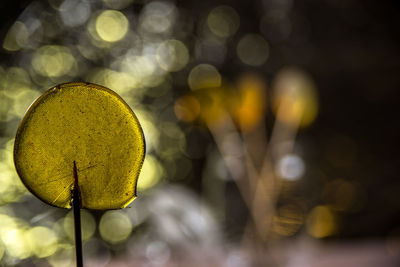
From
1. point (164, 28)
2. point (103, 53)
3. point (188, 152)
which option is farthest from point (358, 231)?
point (103, 53)

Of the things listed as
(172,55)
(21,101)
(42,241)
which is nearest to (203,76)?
(172,55)

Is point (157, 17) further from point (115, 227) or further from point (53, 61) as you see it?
point (115, 227)

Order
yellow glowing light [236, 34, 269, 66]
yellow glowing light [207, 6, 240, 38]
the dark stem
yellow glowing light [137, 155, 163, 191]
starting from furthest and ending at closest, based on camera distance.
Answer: yellow glowing light [236, 34, 269, 66]
yellow glowing light [207, 6, 240, 38]
yellow glowing light [137, 155, 163, 191]
the dark stem

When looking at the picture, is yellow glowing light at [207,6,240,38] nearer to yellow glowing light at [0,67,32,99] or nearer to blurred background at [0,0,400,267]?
blurred background at [0,0,400,267]

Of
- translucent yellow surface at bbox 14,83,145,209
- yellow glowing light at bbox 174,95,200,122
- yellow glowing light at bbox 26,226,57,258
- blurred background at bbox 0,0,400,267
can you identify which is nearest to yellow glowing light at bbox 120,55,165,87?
blurred background at bbox 0,0,400,267

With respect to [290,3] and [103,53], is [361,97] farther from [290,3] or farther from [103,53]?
[103,53]

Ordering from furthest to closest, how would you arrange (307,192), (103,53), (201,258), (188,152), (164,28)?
(307,192) → (188,152) → (164,28) → (103,53) → (201,258)
